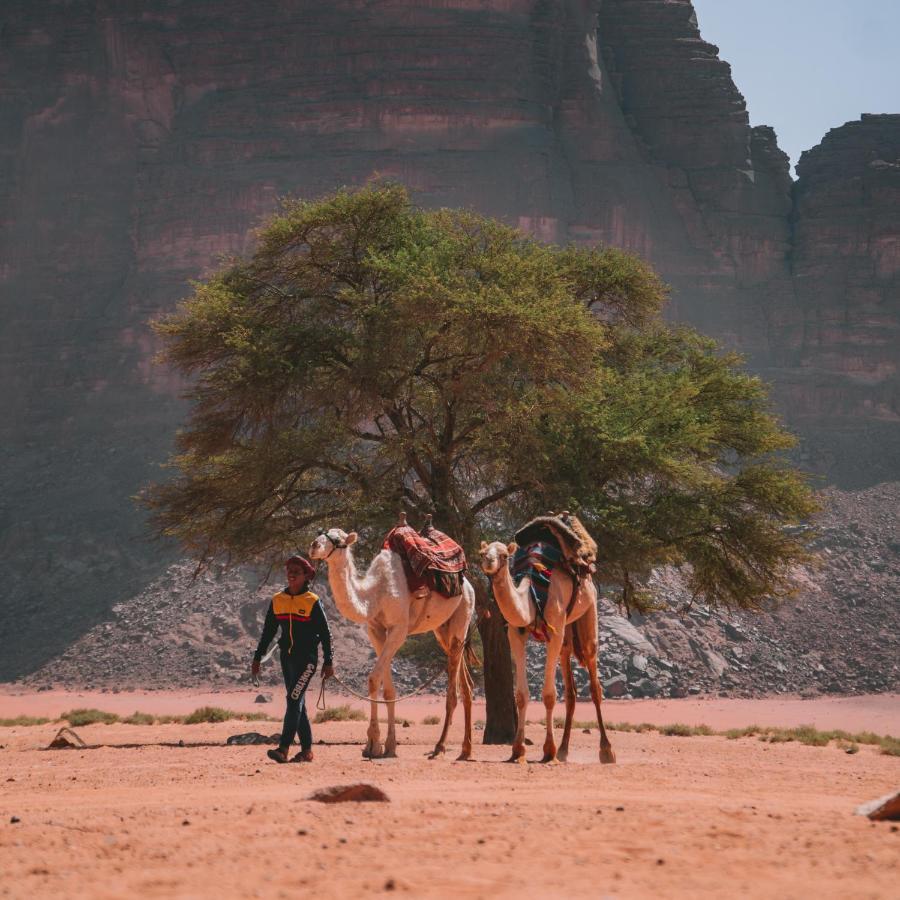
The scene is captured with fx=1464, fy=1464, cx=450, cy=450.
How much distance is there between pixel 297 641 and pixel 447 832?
5.58 metres

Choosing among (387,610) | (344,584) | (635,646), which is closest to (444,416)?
(387,610)

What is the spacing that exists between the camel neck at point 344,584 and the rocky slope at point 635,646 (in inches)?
1273

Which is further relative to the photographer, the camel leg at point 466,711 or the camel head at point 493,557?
the camel leg at point 466,711

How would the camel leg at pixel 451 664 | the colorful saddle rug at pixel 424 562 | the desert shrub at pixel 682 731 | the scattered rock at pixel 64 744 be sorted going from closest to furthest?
1. the colorful saddle rug at pixel 424 562
2. the camel leg at pixel 451 664
3. the scattered rock at pixel 64 744
4. the desert shrub at pixel 682 731

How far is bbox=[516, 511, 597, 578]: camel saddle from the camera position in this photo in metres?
15.6

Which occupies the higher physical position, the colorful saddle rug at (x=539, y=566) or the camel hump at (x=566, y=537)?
the camel hump at (x=566, y=537)

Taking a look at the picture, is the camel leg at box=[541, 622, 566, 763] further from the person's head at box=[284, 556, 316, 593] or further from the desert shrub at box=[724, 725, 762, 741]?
the desert shrub at box=[724, 725, 762, 741]

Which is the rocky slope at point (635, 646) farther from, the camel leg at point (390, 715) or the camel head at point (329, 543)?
the camel head at point (329, 543)

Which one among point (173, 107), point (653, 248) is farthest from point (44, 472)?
point (653, 248)

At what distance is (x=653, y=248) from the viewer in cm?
8350

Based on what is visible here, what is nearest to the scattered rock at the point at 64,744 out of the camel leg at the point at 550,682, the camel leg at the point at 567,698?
the camel leg at the point at 567,698

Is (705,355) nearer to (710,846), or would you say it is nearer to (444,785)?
(444,785)

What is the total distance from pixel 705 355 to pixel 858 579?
41065 mm

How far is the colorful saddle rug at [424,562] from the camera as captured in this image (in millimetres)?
15305
